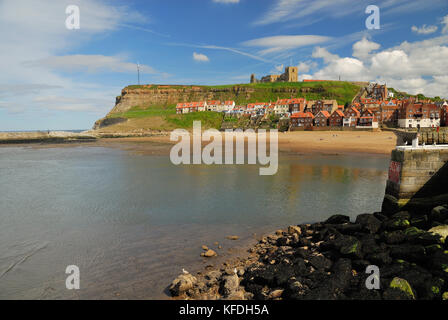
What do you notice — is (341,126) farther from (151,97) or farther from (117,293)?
(151,97)

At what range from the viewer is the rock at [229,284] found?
30.2ft

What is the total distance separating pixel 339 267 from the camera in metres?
9.97

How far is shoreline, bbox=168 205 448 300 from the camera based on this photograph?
27.9 ft

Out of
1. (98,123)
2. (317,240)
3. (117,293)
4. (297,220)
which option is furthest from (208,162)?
(98,123)

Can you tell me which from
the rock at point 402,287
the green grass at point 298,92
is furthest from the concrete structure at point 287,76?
the rock at point 402,287

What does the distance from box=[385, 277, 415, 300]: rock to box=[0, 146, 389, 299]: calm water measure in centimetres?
701

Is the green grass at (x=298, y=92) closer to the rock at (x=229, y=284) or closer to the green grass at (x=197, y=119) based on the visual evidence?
the green grass at (x=197, y=119)

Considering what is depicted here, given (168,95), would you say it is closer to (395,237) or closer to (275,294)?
(395,237)

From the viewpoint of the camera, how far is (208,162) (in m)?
41.9

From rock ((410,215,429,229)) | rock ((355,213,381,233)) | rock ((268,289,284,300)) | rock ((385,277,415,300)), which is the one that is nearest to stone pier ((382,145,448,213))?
rock ((410,215,429,229))

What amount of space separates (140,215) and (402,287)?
595 inches

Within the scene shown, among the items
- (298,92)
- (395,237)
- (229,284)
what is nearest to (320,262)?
(229,284)

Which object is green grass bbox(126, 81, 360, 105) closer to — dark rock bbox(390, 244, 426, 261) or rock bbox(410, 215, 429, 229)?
rock bbox(410, 215, 429, 229)

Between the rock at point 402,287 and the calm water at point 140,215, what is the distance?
7.01 metres
